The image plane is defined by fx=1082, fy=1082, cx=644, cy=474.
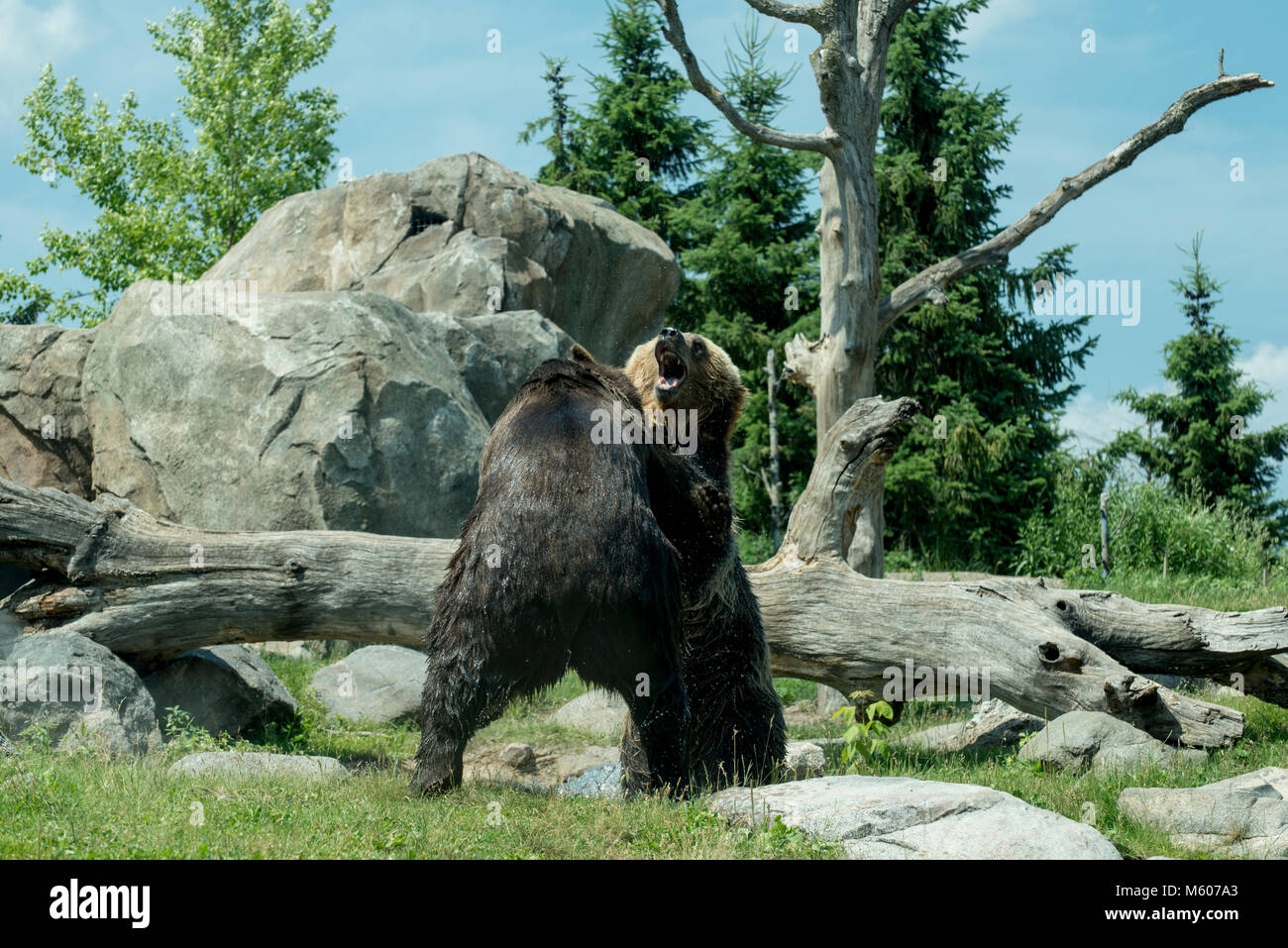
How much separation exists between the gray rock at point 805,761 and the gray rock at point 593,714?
2323 millimetres

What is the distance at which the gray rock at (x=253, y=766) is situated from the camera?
604 centimetres

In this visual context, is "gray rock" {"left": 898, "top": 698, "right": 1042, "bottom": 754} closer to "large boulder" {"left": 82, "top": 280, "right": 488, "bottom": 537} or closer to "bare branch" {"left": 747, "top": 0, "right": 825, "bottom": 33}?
"large boulder" {"left": 82, "top": 280, "right": 488, "bottom": 537}

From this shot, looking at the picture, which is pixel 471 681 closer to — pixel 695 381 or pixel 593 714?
pixel 695 381

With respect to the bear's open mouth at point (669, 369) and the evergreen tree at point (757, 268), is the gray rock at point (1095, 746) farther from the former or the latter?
the evergreen tree at point (757, 268)

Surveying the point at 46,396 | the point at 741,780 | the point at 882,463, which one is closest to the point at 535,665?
the point at 741,780

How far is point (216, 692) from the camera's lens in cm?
884

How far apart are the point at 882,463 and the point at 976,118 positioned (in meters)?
14.1

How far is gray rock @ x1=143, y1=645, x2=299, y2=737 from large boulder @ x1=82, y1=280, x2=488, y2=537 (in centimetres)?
296

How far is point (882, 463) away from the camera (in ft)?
30.7

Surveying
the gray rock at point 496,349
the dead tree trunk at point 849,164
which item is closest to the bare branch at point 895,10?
the dead tree trunk at point 849,164

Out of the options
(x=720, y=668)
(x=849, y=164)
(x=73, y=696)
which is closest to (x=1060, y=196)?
(x=849, y=164)

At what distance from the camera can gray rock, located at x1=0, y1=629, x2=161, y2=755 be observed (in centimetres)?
714

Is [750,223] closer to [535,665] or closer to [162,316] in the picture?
[162,316]
